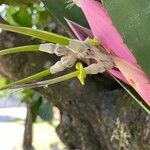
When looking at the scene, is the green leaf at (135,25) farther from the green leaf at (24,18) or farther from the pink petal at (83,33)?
the green leaf at (24,18)

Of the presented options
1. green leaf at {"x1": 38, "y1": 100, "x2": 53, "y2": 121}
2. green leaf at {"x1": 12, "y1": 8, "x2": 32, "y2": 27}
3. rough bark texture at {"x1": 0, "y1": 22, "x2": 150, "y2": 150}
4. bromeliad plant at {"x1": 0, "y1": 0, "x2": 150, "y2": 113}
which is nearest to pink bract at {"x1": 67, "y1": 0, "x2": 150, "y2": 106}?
bromeliad plant at {"x1": 0, "y1": 0, "x2": 150, "y2": 113}

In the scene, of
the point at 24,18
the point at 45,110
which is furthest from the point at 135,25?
the point at 45,110

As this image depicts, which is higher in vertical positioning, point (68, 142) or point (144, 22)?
point (68, 142)

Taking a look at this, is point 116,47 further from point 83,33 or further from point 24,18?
point 24,18

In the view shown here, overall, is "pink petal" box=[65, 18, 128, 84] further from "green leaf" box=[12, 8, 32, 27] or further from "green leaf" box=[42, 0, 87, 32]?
"green leaf" box=[12, 8, 32, 27]

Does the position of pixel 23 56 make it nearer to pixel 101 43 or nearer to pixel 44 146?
pixel 101 43

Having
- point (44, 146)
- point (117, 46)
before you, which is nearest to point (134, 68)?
point (117, 46)

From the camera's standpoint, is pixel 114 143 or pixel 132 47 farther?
pixel 114 143
